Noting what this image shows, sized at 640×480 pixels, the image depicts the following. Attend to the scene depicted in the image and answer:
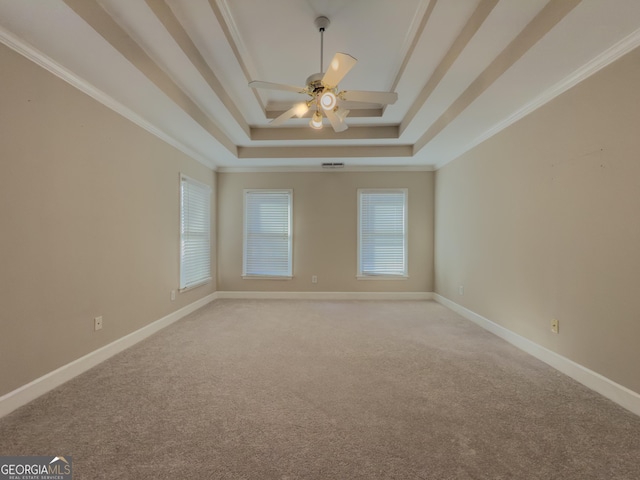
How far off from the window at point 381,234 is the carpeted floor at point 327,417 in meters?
2.42

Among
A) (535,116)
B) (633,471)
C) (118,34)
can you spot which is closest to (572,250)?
(535,116)

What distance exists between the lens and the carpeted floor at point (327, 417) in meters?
1.45

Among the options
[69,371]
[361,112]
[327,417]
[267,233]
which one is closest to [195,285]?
[267,233]

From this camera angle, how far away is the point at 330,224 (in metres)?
5.44

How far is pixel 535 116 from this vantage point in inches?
111

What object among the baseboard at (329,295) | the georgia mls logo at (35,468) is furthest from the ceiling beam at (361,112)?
the georgia mls logo at (35,468)

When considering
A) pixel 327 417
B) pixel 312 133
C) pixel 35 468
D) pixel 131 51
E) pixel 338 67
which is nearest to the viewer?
pixel 35 468

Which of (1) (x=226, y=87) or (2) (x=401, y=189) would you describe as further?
(2) (x=401, y=189)

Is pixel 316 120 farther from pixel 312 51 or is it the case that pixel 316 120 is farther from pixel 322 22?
pixel 322 22

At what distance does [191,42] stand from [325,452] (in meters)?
3.05

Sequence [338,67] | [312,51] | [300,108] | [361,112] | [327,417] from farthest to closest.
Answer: [361,112] < [312,51] < [300,108] < [338,67] < [327,417]

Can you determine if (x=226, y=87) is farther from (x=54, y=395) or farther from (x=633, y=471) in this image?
(x=633, y=471)

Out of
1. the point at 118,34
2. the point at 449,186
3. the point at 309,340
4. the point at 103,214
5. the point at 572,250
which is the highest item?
the point at 118,34

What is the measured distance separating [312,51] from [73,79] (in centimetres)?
200
